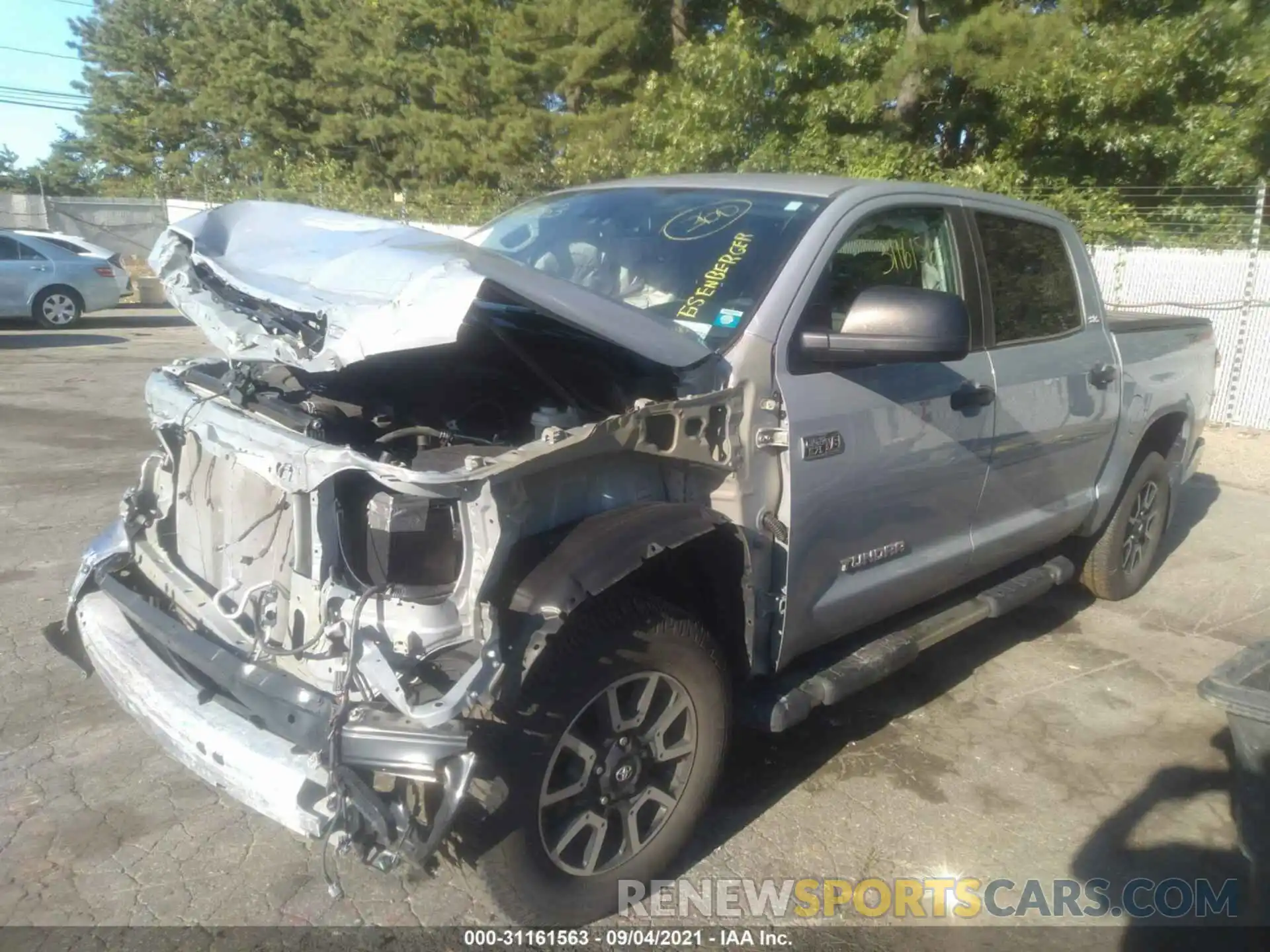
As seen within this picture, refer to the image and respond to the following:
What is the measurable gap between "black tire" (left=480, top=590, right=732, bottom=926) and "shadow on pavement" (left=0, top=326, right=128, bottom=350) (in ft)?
48.7

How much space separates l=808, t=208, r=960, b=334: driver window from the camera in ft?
11.8

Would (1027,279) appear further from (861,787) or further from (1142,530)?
(861,787)

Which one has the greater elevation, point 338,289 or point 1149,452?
point 338,289

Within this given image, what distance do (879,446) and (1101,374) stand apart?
193 cm

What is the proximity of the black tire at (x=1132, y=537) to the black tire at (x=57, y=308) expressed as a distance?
1678 cm

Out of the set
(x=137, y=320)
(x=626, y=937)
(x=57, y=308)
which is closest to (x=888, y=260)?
(x=626, y=937)

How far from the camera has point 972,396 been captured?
12.9ft

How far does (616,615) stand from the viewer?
2768mm

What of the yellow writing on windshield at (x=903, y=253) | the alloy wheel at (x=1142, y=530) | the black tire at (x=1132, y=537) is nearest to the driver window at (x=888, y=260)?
the yellow writing on windshield at (x=903, y=253)

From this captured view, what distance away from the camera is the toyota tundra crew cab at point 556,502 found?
252 cm

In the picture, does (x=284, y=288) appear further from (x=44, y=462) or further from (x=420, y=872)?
(x=44, y=462)

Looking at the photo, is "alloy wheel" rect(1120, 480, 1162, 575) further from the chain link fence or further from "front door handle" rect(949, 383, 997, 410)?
the chain link fence

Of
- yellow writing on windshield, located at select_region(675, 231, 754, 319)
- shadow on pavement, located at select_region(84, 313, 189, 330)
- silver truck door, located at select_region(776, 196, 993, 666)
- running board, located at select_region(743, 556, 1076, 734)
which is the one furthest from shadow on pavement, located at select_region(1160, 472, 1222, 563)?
shadow on pavement, located at select_region(84, 313, 189, 330)

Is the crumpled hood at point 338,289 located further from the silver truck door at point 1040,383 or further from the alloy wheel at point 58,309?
the alloy wheel at point 58,309
